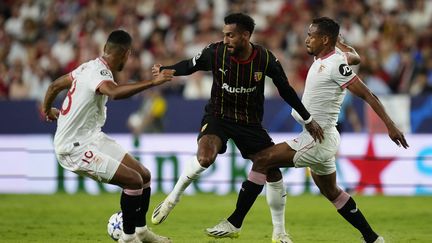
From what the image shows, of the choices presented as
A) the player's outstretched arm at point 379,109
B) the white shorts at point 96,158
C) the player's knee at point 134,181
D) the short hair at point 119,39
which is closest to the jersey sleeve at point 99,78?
the short hair at point 119,39

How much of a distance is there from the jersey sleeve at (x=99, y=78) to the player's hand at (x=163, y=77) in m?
0.51

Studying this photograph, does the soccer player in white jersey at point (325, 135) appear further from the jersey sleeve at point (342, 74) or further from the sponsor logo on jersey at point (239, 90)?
the sponsor logo on jersey at point (239, 90)

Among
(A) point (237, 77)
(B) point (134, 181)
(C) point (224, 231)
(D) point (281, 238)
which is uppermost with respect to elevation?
(A) point (237, 77)

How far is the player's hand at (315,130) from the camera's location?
9711 millimetres

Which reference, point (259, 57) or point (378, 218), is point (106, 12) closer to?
point (378, 218)

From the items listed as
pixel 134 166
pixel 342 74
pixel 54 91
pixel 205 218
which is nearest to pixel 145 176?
pixel 134 166

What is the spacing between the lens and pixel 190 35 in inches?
823

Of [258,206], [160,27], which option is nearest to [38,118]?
[160,27]

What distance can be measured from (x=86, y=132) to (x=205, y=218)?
14.5 ft

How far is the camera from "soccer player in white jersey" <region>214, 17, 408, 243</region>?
9.77 meters

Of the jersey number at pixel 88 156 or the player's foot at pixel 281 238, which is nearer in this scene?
the jersey number at pixel 88 156

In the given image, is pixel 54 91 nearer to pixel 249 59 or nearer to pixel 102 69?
pixel 102 69

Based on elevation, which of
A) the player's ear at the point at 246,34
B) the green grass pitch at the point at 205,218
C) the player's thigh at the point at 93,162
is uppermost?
the player's ear at the point at 246,34

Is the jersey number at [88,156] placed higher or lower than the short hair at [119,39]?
lower
